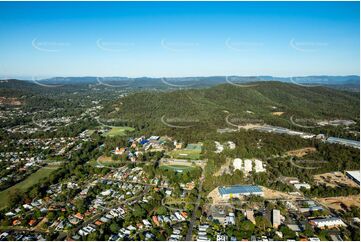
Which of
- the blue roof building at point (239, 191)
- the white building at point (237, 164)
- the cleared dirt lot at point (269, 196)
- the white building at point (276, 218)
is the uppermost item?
the white building at point (276, 218)

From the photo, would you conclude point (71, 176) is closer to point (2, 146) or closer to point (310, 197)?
point (2, 146)

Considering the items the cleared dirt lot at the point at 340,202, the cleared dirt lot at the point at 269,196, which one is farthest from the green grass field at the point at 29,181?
the cleared dirt lot at the point at 340,202

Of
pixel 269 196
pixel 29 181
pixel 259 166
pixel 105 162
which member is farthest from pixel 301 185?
pixel 29 181

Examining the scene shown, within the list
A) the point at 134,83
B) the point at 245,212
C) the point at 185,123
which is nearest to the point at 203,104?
the point at 185,123

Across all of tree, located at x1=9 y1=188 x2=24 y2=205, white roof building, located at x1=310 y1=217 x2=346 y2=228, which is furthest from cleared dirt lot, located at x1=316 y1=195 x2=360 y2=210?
tree, located at x1=9 y1=188 x2=24 y2=205

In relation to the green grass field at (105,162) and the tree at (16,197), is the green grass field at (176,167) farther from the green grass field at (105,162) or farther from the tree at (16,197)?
the tree at (16,197)

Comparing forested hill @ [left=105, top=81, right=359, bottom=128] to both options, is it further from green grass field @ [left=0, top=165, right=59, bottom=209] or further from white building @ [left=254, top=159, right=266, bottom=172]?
green grass field @ [left=0, top=165, right=59, bottom=209]
